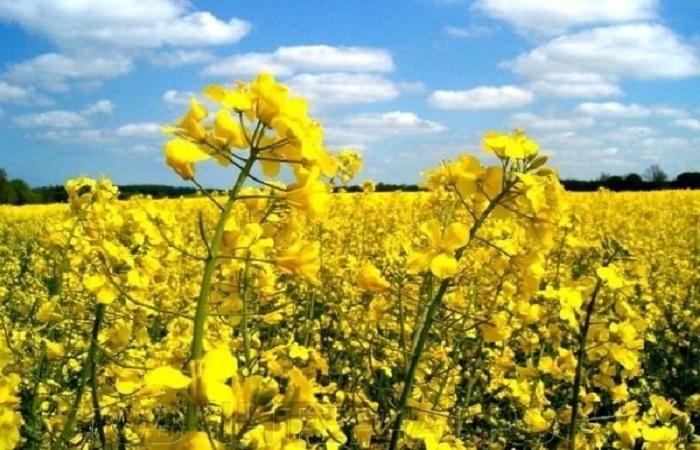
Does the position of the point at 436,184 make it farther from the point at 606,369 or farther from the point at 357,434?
the point at 606,369

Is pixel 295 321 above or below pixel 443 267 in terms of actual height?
below

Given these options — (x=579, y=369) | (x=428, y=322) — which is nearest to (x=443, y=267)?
(x=428, y=322)

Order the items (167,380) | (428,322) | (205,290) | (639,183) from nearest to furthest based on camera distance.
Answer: (167,380) → (205,290) → (428,322) → (639,183)

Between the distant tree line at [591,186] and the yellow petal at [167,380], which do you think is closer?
the yellow petal at [167,380]

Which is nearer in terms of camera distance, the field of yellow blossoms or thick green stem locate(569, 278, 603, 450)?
the field of yellow blossoms

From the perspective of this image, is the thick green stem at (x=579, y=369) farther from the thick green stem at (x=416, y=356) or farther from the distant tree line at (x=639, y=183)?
the distant tree line at (x=639, y=183)

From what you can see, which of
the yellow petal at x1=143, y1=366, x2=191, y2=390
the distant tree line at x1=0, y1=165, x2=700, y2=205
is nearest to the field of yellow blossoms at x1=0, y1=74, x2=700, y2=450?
the yellow petal at x1=143, y1=366, x2=191, y2=390

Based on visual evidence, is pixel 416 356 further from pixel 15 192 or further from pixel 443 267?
pixel 15 192

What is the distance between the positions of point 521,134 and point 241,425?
1.00 metres

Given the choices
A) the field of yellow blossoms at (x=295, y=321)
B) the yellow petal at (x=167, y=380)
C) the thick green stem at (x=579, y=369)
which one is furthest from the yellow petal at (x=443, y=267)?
the thick green stem at (x=579, y=369)

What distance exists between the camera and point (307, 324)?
14.4 feet

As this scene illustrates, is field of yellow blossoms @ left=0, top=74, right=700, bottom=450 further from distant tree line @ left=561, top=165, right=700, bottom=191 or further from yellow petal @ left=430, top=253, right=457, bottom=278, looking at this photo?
distant tree line @ left=561, top=165, right=700, bottom=191

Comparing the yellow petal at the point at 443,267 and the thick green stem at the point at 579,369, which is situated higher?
the yellow petal at the point at 443,267

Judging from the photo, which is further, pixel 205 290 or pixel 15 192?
pixel 15 192
